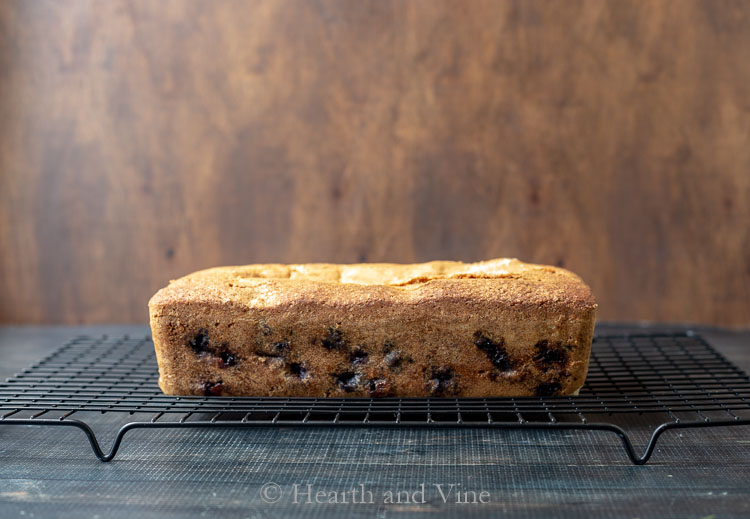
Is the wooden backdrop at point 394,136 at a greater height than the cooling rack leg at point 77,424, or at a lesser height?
greater

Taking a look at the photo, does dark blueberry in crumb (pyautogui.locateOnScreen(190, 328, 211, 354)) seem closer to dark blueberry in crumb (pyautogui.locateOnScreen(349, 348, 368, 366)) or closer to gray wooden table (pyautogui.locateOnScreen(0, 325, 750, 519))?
gray wooden table (pyautogui.locateOnScreen(0, 325, 750, 519))

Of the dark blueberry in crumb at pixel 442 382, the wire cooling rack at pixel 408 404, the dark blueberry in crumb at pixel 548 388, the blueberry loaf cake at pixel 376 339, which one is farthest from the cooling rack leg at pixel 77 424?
the dark blueberry in crumb at pixel 548 388

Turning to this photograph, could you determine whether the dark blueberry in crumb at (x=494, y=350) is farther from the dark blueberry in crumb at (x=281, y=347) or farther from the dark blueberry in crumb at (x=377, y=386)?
the dark blueberry in crumb at (x=281, y=347)

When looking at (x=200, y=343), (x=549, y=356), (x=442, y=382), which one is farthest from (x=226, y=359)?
(x=549, y=356)

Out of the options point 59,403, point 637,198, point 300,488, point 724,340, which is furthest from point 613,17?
point 59,403

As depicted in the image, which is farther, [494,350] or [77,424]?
[494,350]

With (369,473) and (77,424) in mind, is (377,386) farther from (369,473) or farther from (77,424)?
(77,424)
